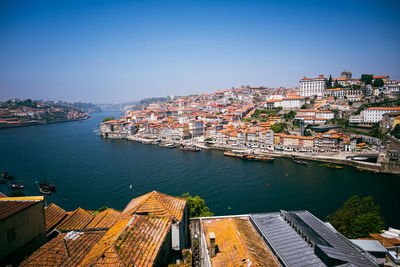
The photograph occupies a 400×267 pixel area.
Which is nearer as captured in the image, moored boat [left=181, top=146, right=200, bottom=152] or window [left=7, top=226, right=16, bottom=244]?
window [left=7, top=226, right=16, bottom=244]

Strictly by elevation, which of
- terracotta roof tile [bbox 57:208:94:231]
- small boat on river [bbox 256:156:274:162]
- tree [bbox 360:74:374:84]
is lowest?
small boat on river [bbox 256:156:274:162]

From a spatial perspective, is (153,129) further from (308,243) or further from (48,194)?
(308,243)

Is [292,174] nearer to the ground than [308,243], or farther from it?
nearer to the ground

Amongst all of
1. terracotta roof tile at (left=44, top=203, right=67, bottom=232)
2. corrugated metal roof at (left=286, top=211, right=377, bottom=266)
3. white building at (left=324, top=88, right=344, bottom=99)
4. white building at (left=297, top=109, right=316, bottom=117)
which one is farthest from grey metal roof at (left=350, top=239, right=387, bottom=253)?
white building at (left=324, top=88, right=344, bottom=99)

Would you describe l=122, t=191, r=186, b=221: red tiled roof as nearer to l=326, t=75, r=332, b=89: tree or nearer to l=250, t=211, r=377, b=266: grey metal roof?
l=250, t=211, r=377, b=266: grey metal roof

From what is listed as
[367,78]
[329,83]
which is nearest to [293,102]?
[329,83]

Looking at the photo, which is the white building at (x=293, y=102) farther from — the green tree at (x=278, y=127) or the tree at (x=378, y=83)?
the tree at (x=378, y=83)

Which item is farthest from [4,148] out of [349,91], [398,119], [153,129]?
[349,91]
